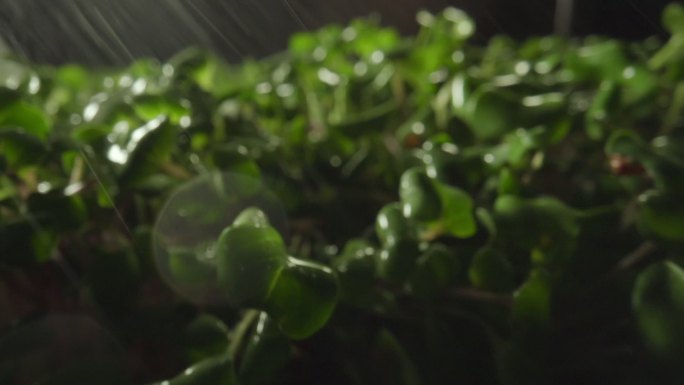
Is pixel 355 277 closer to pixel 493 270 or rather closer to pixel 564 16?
pixel 493 270

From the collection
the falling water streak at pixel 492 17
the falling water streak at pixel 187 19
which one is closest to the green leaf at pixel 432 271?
the falling water streak at pixel 187 19

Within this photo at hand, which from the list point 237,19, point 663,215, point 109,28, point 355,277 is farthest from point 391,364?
point 237,19

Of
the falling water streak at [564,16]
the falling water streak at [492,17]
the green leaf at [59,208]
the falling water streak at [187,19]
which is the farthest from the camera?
the falling water streak at [492,17]

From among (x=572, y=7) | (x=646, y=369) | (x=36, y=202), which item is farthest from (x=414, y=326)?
(x=572, y=7)

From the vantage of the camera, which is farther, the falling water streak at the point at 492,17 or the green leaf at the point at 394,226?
the falling water streak at the point at 492,17

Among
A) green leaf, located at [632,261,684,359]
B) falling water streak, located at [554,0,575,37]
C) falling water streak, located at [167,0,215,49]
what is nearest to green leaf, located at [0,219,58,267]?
green leaf, located at [632,261,684,359]

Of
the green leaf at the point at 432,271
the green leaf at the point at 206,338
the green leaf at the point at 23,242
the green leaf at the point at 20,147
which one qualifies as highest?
the green leaf at the point at 20,147

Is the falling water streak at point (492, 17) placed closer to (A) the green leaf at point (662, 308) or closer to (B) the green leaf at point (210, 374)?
(A) the green leaf at point (662, 308)
